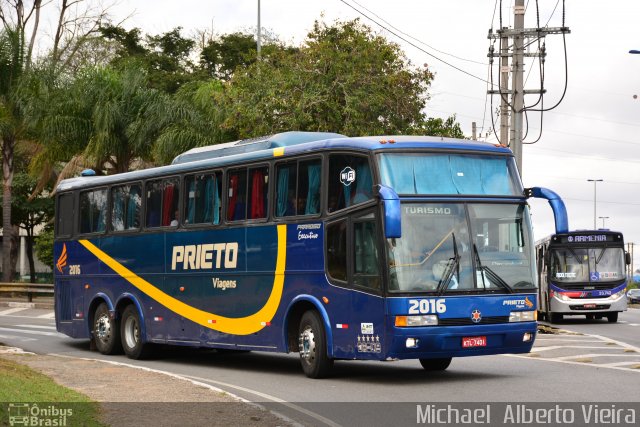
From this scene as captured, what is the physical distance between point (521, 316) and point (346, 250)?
8.43ft

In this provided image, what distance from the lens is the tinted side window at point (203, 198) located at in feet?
64.6

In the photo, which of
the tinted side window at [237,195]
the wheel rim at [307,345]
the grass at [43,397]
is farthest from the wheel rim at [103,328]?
the grass at [43,397]

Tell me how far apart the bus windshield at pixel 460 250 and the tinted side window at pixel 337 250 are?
1.03 m

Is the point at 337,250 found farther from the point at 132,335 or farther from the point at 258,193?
the point at 132,335

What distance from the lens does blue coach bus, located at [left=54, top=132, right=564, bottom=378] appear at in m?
15.8

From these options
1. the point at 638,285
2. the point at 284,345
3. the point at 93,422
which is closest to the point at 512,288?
the point at 284,345

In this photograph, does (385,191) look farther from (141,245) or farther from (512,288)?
(141,245)

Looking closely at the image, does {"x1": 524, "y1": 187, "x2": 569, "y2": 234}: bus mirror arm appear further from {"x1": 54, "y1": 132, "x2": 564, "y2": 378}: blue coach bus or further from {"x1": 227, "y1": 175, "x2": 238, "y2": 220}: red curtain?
{"x1": 227, "y1": 175, "x2": 238, "y2": 220}: red curtain

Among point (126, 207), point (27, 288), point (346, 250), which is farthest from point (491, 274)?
point (27, 288)

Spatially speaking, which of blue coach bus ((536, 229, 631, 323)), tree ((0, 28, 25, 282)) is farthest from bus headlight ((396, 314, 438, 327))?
tree ((0, 28, 25, 282))

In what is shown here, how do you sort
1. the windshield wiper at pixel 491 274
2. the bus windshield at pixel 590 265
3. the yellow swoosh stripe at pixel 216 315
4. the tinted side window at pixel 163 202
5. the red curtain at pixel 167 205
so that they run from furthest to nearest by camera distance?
1. the bus windshield at pixel 590 265
2. the red curtain at pixel 167 205
3. the tinted side window at pixel 163 202
4. the yellow swoosh stripe at pixel 216 315
5. the windshield wiper at pixel 491 274

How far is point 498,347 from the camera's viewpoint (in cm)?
1636

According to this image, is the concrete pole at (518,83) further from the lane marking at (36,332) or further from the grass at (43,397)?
the grass at (43,397)

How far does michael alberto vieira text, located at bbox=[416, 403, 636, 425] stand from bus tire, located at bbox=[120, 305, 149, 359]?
9.46 m
